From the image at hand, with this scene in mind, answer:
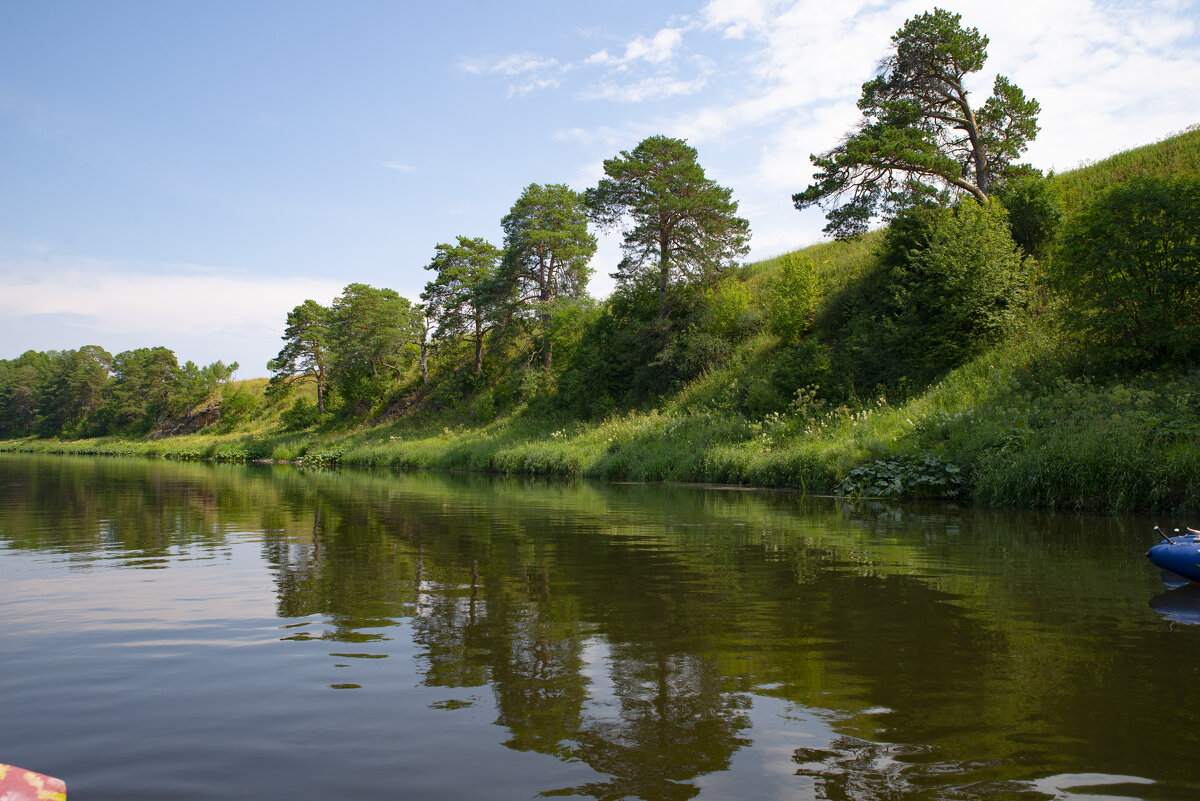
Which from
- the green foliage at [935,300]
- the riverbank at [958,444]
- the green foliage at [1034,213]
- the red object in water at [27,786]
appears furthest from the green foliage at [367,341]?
the red object in water at [27,786]

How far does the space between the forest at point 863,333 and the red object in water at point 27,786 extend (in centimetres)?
1527

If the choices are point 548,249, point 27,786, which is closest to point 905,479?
point 27,786

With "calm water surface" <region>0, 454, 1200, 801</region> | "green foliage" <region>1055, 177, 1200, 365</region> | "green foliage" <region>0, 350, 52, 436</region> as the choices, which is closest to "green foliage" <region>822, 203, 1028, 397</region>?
"green foliage" <region>1055, 177, 1200, 365</region>

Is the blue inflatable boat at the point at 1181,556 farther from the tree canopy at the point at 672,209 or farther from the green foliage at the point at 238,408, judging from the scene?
the green foliage at the point at 238,408

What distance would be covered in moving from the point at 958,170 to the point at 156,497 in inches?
1119

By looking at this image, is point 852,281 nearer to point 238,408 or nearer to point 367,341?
point 367,341

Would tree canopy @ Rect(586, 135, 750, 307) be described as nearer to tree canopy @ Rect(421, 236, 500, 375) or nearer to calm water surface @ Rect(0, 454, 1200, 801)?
tree canopy @ Rect(421, 236, 500, 375)

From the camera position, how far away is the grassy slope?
1342 centimetres

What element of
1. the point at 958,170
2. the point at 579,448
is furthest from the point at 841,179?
the point at 579,448

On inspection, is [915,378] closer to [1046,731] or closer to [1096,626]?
[1096,626]

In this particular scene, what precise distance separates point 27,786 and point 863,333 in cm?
2742

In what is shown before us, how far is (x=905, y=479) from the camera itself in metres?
16.6

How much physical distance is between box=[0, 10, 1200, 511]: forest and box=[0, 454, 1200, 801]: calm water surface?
7.20 meters

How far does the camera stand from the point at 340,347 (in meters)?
57.6
